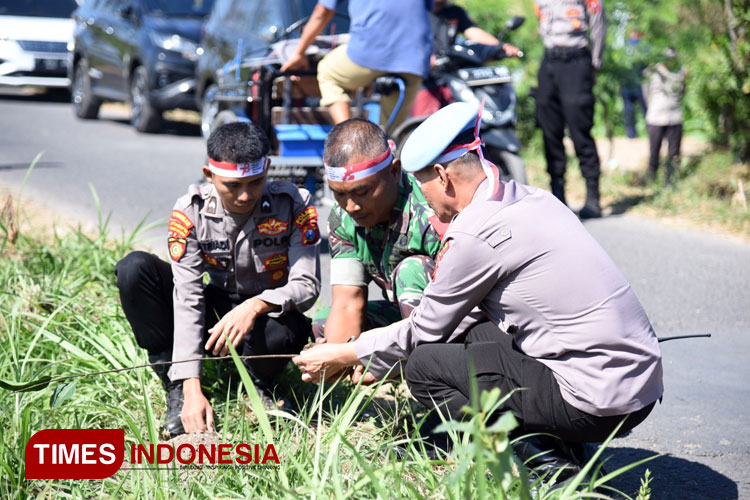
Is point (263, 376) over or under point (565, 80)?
under

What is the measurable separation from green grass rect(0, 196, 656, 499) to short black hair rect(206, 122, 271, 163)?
2.77 ft

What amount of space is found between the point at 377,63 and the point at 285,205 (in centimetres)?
263

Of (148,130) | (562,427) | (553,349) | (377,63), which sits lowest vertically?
(148,130)

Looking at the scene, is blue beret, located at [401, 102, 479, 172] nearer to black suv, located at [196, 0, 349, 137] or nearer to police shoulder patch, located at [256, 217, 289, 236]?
police shoulder patch, located at [256, 217, 289, 236]

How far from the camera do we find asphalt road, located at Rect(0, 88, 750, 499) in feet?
10.8

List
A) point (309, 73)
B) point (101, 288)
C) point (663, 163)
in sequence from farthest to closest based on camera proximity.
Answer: point (663, 163)
point (309, 73)
point (101, 288)

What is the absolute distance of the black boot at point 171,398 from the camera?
324cm

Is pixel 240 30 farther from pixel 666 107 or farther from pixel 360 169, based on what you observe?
pixel 360 169

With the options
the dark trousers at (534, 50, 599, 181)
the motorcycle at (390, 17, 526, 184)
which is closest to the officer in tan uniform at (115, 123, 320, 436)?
the motorcycle at (390, 17, 526, 184)

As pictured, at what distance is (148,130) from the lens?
39.2 feet

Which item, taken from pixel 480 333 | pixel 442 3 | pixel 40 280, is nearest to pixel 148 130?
pixel 442 3

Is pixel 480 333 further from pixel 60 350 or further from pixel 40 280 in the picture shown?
pixel 40 280

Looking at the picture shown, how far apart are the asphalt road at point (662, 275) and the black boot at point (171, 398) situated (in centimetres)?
155

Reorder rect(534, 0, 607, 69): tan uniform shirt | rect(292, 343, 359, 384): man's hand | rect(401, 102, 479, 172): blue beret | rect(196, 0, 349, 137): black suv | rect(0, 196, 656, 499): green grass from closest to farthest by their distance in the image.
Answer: rect(0, 196, 656, 499): green grass < rect(401, 102, 479, 172): blue beret < rect(292, 343, 359, 384): man's hand < rect(534, 0, 607, 69): tan uniform shirt < rect(196, 0, 349, 137): black suv
